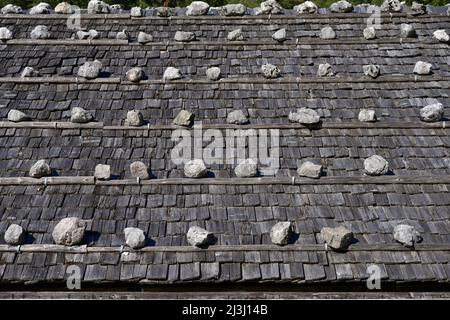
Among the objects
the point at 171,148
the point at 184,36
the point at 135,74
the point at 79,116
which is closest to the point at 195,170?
the point at 171,148

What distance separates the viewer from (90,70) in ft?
20.4

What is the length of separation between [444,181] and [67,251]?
3789 millimetres

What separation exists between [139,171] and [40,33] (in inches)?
113

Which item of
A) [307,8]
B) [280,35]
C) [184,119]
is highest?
[307,8]

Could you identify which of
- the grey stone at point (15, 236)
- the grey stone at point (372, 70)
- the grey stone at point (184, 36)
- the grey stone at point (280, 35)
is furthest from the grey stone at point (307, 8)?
the grey stone at point (15, 236)

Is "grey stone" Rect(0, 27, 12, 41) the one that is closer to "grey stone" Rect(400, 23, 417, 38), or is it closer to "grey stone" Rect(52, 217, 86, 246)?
"grey stone" Rect(52, 217, 86, 246)

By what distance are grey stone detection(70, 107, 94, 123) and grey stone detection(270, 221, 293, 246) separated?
8.21ft

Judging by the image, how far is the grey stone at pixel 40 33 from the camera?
675cm

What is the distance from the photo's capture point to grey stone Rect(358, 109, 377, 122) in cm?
577

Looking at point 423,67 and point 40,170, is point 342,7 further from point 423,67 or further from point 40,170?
point 40,170

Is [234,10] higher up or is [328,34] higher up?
[234,10]

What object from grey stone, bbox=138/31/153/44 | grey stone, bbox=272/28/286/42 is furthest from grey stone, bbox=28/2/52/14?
grey stone, bbox=272/28/286/42

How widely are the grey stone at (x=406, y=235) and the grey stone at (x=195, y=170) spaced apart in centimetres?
195

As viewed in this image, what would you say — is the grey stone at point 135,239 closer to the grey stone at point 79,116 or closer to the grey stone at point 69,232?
the grey stone at point 69,232
